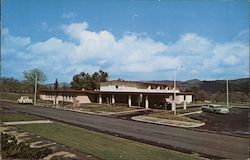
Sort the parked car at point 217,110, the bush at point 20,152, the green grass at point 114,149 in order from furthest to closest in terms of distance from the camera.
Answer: the parked car at point 217,110, the green grass at point 114,149, the bush at point 20,152

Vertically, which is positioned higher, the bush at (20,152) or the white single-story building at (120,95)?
the white single-story building at (120,95)

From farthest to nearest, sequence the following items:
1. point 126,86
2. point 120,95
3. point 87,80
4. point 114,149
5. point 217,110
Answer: point 87,80, point 120,95, point 126,86, point 217,110, point 114,149

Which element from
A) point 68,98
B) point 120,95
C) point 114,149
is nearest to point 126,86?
point 120,95

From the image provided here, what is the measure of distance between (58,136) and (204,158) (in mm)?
9200

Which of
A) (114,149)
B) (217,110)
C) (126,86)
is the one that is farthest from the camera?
(126,86)

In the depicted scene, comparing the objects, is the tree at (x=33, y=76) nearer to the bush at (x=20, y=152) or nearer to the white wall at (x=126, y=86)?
the white wall at (x=126, y=86)

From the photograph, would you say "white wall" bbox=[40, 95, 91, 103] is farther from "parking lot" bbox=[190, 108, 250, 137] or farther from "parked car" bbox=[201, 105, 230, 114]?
"parking lot" bbox=[190, 108, 250, 137]

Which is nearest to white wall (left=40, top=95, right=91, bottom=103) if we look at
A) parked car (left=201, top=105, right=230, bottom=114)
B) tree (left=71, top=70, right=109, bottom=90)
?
tree (left=71, top=70, right=109, bottom=90)

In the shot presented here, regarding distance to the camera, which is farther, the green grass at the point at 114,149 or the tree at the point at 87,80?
the tree at the point at 87,80

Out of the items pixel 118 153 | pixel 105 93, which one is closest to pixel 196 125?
pixel 118 153

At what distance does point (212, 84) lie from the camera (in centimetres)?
9556

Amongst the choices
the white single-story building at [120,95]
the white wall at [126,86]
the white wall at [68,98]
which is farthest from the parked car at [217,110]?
the white wall at [68,98]

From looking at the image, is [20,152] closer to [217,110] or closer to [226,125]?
[226,125]

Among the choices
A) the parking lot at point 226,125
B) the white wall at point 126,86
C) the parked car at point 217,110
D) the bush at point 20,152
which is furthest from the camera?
the white wall at point 126,86
